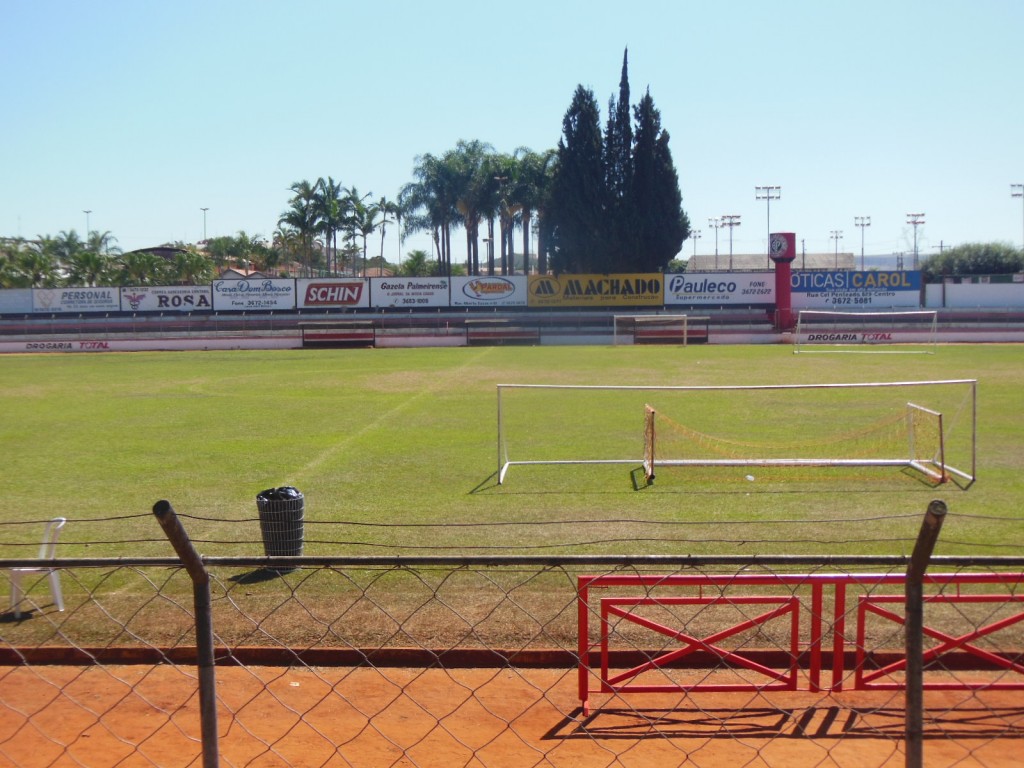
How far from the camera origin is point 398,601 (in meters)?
10.0

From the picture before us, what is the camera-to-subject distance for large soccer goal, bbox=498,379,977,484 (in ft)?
57.1

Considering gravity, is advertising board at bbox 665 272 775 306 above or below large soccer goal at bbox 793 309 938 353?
above

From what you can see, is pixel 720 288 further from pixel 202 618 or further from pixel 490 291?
pixel 202 618

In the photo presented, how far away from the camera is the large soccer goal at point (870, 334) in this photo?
47.3 m

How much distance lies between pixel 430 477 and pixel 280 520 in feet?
18.7

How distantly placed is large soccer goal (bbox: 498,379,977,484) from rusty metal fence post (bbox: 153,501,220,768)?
482 inches

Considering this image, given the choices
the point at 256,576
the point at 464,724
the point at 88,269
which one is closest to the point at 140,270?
the point at 88,269

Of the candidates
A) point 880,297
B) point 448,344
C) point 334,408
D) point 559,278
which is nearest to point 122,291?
point 448,344

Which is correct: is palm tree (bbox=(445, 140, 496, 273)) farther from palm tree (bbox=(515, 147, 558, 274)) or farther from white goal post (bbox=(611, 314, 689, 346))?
white goal post (bbox=(611, 314, 689, 346))

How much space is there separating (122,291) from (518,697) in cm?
6092

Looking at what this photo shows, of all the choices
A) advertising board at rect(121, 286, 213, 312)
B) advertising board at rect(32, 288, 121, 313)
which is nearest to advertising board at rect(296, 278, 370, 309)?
advertising board at rect(121, 286, 213, 312)

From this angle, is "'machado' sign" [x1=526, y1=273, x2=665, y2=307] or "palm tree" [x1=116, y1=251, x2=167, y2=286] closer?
"'machado' sign" [x1=526, y1=273, x2=665, y2=307]

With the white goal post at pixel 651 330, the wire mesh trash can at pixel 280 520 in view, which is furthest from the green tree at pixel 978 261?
the wire mesh trash can at pixel 280 520

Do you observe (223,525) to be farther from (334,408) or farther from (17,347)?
(17,347)
